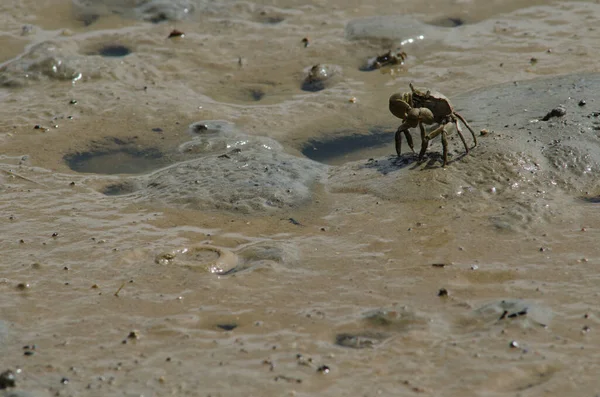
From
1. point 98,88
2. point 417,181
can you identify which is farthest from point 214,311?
point 98,88

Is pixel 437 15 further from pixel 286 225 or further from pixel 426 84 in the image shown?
pixel 286 225

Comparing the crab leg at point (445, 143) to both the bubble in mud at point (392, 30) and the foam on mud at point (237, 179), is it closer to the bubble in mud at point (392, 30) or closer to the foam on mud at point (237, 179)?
the foam on mud at point (237, 179)

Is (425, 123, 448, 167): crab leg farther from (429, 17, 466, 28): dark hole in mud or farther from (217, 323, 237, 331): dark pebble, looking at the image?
(429, 17, 466, 28): dark hole in mud

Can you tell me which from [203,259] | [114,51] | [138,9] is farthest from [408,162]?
[138,9]

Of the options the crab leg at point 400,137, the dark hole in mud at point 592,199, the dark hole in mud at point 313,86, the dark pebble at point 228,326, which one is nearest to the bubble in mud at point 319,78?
the dark hole in mud at point 313,86

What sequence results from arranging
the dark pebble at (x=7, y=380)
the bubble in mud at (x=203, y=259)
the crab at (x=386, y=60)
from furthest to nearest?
the crab at (x=386, y=60) < the bubble in mud at (x=203, y=259) < the dark pebble at (x=7, y=380)

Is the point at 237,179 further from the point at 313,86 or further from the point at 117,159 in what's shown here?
the point at 313,86
